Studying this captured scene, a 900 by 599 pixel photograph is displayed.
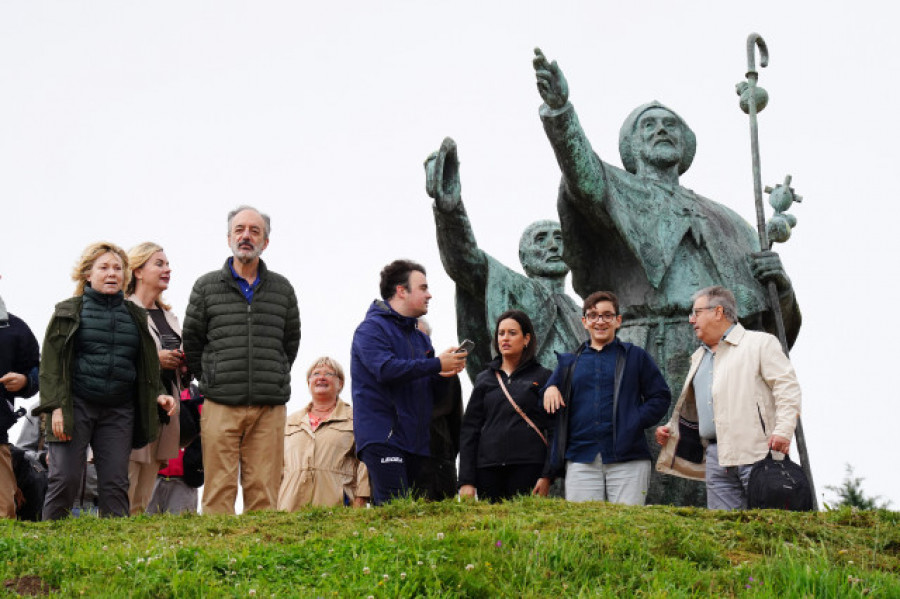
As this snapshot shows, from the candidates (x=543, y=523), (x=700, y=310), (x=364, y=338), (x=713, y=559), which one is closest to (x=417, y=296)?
(x=364, y=338)

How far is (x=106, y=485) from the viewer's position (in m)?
7.30

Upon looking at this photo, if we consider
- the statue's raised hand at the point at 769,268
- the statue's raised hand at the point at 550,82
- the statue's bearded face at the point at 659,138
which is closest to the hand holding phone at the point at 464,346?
the statue's raised hand at the point at 550,82

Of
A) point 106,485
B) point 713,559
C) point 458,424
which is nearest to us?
point 713,559

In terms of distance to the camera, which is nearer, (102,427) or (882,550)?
(882,550)

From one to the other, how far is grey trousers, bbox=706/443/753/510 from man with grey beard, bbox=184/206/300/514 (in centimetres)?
250

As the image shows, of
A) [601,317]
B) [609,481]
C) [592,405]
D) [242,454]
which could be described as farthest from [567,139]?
[242,454]

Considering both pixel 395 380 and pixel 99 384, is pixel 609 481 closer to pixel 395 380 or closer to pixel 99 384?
pixel 395 380

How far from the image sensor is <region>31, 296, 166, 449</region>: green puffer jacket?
7160mm

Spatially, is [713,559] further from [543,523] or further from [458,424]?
[458,424]

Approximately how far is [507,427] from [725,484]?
129cm

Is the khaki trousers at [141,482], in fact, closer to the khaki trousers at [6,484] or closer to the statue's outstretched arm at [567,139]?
the khaki trousers at [6,484]

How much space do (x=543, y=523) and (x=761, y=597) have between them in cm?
128

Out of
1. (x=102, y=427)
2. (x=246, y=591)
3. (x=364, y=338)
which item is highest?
(x=364, y=338)

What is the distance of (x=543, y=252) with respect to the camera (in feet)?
36.9
